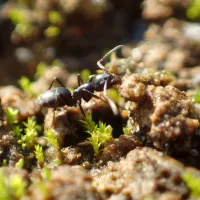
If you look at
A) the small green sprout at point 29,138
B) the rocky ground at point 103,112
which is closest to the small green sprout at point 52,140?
the rocky ground at point 103,112

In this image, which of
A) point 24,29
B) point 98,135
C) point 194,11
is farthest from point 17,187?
point 194,11

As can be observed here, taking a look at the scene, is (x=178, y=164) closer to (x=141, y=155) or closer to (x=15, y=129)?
(x=141, y=155)

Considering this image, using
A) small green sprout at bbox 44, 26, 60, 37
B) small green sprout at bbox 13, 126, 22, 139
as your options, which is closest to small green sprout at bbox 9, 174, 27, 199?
small green sprout at bbox 13, 126, 22, 139

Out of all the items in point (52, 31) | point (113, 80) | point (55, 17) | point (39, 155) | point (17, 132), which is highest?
point (55, 17)

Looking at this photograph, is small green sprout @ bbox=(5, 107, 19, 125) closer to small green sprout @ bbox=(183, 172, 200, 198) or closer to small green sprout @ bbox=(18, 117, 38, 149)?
small green sprout @ bbox=(18, 117, 38, 149)

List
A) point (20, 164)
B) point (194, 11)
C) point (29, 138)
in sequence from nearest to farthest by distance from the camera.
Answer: point (20, 164), point (29, 138), point (194, 11)

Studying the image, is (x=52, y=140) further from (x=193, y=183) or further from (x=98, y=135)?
(x=193, y=183)

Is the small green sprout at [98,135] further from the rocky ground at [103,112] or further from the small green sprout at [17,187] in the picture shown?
the small green sprout at [17,187]

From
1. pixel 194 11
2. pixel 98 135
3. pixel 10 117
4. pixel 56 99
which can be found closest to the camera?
pixel 98 135
